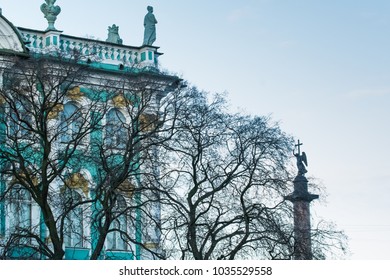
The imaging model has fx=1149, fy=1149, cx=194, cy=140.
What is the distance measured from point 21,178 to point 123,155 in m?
3.16

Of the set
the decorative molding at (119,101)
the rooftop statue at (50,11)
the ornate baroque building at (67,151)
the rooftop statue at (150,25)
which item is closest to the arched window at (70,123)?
the ornate baroque building at (67,151)

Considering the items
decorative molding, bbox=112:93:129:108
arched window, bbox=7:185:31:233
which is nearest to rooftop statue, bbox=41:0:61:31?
decorative molding, bbox=112:93:129:108

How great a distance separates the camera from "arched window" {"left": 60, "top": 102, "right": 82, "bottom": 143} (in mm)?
34438

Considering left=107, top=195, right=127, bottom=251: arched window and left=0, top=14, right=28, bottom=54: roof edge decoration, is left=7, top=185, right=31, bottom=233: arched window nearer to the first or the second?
left=107, top=195, right=127, bottom=251: arched window

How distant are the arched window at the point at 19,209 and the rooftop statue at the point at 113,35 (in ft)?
28.8

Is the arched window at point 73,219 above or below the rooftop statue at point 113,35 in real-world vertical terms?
below

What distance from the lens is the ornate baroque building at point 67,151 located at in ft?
108

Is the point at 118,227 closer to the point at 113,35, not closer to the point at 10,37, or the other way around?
the point at 10,37

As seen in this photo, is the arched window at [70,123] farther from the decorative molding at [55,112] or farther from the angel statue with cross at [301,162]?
the angel statue with cross at [301,162]

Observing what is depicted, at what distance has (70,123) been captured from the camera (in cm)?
3450

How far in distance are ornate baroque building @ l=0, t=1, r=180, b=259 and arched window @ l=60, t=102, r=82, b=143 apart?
0.15ft

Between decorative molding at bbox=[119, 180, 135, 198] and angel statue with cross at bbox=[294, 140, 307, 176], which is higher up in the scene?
angel statue with cross at bbox=[294, 140, 307, 176]
